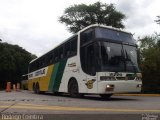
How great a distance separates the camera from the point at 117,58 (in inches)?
646

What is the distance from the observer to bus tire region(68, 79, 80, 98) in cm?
1858

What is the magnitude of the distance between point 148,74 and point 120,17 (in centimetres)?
2835

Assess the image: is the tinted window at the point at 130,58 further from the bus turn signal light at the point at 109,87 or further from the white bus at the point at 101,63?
the bus turn signal light at the point at 109,87

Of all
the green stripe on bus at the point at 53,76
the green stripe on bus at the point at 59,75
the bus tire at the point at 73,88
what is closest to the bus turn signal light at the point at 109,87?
the bus tire at the point at 73,88

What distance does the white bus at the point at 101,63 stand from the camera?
52.6ft

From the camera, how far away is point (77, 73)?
18312 millimetres

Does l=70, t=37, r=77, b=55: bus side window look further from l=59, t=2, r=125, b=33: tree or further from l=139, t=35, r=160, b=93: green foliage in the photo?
l=59, t=2, r=125, b=33: tree

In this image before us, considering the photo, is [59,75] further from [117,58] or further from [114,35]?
[117,58]

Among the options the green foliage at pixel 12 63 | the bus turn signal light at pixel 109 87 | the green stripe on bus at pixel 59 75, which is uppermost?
the green foliage at pixel 12 63

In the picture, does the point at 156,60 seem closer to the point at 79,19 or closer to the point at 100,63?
the point at 100,63

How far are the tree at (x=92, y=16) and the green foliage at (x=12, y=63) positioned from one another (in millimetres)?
10414

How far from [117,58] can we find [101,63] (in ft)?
2.80

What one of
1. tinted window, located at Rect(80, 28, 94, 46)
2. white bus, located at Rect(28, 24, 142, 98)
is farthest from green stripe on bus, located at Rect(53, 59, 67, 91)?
tinted window, located at Rect(80, 28, 94, 46)

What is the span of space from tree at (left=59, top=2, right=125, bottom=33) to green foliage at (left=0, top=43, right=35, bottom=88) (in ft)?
34.2
